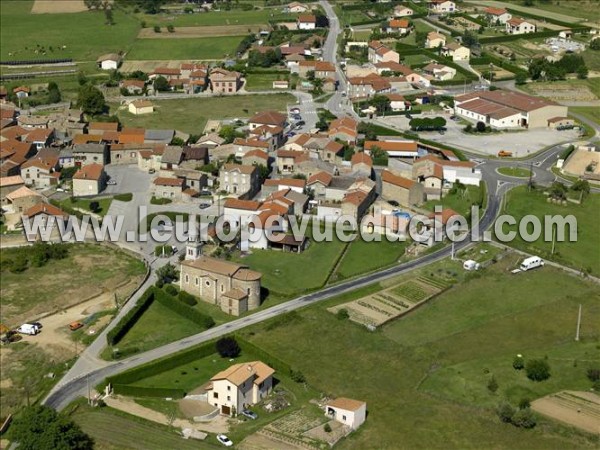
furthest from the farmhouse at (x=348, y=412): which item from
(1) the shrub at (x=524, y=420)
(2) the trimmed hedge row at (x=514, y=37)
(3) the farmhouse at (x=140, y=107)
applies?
(2) the trimmed hedge row at (x=514, y=37)

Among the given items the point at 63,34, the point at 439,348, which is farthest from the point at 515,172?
the point at 63,34

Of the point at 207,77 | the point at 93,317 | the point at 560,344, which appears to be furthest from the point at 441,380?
the point at 207,77

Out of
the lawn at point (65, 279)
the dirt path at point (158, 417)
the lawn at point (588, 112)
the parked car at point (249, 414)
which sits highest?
the lawn at point (588, 112)

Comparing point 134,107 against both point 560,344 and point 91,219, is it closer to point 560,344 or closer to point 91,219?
point 91,219

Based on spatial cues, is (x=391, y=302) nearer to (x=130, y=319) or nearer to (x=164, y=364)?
(x=164, y=364)

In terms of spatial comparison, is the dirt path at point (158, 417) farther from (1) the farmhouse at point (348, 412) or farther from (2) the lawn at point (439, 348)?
(2) the lawn at point (439, 348)

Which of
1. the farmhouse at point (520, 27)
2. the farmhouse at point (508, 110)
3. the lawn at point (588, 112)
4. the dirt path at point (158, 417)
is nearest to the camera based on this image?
the dirt path at point (158, 417)

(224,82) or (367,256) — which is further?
(224,82)
